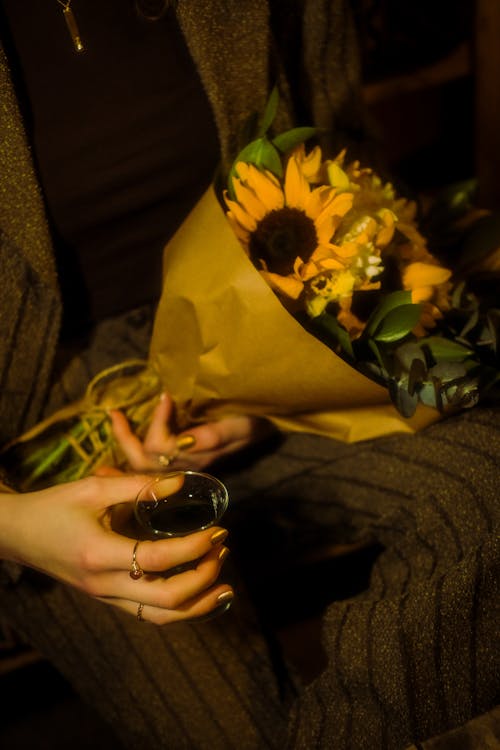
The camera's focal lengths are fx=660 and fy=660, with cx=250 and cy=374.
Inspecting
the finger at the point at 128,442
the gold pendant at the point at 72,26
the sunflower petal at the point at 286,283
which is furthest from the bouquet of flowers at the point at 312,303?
the gold pendant at the point at 72,26

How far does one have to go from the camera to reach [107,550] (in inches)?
24.0

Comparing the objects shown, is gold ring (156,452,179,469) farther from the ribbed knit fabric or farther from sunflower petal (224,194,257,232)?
sunflower petal (224,194,257,232)

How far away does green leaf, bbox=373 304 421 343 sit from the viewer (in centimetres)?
62

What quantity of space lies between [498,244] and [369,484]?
1.11 ft

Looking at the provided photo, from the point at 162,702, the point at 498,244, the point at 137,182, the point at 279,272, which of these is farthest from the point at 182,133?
the point at 162,702

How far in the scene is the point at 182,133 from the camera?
2.74 ft

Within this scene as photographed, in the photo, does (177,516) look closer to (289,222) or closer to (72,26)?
(289,222)

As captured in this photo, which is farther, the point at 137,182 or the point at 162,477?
the point at 137,182

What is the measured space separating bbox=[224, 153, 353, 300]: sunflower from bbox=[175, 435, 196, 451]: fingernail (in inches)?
9.0

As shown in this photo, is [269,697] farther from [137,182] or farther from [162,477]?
[137,182]

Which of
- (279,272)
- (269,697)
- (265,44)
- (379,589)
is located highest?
(265,44)

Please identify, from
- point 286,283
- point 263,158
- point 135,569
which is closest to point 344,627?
point 135,569

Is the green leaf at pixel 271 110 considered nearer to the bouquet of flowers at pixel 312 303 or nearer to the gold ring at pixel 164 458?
the bouquet of flowers at pixel 312 303

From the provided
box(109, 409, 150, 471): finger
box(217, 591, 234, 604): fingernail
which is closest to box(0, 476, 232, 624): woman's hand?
box(217, 591, 234, 604): fingernail
